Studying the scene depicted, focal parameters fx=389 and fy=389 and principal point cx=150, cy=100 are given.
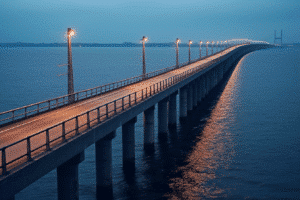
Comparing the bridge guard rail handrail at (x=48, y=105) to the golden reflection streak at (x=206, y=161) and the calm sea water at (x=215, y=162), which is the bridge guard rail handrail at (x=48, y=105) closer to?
the calm sea water at (x=215, y=162)

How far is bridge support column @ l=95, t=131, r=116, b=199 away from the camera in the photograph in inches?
Answer: 1048

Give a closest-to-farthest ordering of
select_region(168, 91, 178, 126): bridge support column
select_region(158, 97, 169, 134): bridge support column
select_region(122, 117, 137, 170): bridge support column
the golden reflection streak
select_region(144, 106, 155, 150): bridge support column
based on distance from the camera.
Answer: the golden reflection streak → select_region(122, 117, 137, 170): bridge support column → select_region(144, 106, 155, 150): bridge support column → select_region(158, 97, 169, 134): bridge support column → select_region(168, 91, 178, 126): bridge support column

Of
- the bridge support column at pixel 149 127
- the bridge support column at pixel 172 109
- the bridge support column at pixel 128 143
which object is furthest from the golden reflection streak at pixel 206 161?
the bridge support column at pixel 149 127

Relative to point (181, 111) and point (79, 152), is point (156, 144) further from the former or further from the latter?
point (79, 152)

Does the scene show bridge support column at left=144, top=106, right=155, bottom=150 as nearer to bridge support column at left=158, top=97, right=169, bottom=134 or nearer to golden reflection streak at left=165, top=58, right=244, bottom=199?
golden reflection streak at left=165, top=58, right=244, bottom=199

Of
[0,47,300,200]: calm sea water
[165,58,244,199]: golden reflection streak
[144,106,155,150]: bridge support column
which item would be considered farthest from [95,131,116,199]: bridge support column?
[144,106,155,150]: bridge support column

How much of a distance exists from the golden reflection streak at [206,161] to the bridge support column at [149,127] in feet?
14.3

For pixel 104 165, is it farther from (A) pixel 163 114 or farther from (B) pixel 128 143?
(A) pixel 163 114

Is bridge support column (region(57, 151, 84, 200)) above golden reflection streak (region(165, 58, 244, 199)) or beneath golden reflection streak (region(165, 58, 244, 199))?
above

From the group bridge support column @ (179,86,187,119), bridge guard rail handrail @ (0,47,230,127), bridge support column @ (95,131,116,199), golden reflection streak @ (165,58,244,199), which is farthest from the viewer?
bridge support column @ (179,86,187,119)

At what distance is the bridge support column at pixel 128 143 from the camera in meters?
32.3

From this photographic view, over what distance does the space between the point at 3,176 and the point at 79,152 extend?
240 inches

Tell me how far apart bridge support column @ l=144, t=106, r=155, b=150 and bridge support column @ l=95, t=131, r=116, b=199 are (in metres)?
11.5

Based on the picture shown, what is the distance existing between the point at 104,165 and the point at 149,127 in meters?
12.2
